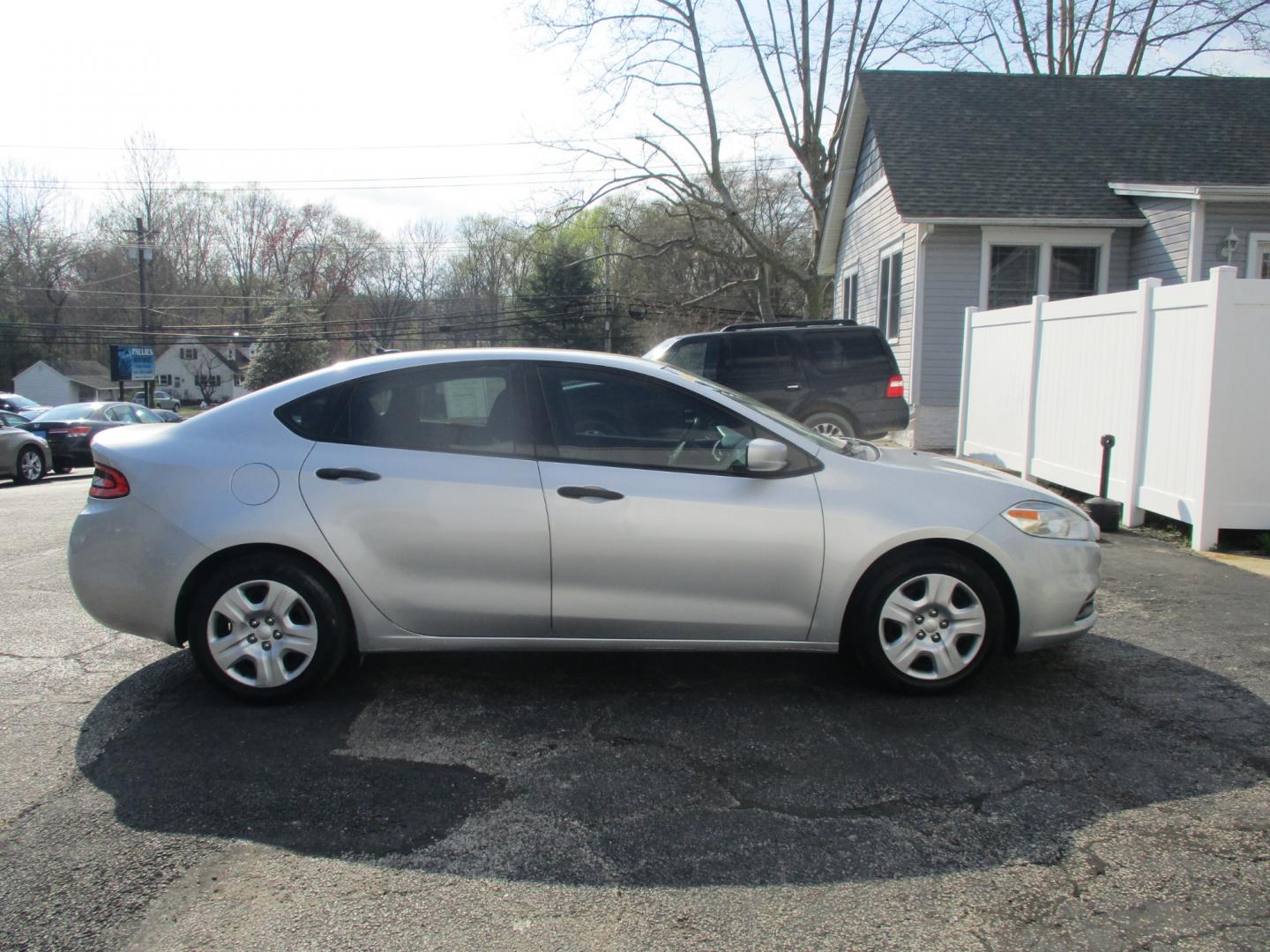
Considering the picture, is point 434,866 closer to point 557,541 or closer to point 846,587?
point 557,541

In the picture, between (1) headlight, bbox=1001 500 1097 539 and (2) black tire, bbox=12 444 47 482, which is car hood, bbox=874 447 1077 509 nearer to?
(1) headlight, bbox=1001 500 1097 539

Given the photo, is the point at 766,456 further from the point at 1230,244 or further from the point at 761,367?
the point at 1230,244

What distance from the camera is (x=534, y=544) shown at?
402 cm

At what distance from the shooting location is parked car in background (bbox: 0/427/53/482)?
16.2m

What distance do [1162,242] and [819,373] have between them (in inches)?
272

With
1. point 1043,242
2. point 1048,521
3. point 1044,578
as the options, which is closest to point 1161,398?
point 1048,521

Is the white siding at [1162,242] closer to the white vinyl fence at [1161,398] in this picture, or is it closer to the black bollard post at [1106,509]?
the white vinyl fence at [1161,398]

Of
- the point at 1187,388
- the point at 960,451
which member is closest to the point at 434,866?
the point at 1187,388

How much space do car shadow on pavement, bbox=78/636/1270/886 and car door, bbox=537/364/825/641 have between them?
413 millimetres

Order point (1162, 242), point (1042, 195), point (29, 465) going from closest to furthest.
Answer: point (1162, 242) < point (1042, 195) < point (29, 465)

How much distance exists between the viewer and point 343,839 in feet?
9.90

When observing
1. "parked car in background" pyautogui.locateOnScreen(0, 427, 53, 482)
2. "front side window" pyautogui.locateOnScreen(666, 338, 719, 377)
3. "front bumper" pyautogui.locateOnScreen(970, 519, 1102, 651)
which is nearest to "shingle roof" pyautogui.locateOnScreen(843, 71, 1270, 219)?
"front side window" pyautogui.locateOnScreen(666, 338, 719, 377)

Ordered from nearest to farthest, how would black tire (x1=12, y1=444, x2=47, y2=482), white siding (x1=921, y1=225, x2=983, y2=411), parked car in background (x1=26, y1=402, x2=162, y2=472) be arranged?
white siding (x1=921, y1=225, x2=983, y2=411)
black tire (x1=12, y1=444, x2=47, y2=482)
parked car in background (x1=26, y1=402, x2=162, y2=472)

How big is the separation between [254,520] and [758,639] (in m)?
2.26
